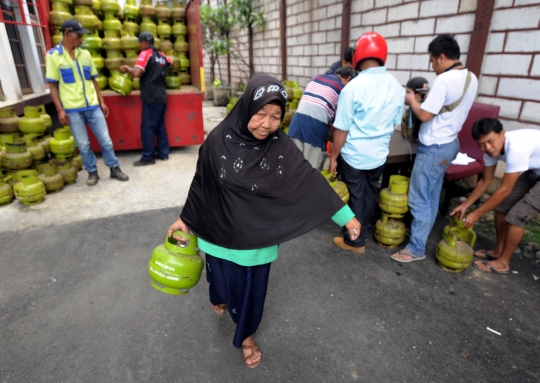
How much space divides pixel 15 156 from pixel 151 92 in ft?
6.72

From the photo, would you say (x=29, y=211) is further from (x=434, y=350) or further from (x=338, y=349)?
(x=434, y=350)

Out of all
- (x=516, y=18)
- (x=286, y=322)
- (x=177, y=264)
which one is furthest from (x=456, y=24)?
(x=177, y=264)

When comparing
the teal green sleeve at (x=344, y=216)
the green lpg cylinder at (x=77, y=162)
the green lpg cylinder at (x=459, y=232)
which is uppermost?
the teal green sleeve at (x=344, y=216)

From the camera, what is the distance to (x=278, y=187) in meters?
1.77

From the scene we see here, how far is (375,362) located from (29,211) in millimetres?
4052

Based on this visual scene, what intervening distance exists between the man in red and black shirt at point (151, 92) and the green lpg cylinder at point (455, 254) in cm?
453

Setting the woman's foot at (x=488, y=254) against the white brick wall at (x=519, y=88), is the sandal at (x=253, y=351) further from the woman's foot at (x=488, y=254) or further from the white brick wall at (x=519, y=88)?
the white brick wall at (x=519, y=88)

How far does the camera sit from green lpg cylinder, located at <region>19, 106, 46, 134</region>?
4.28 meters

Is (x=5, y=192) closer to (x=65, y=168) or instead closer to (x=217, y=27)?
(x=65, y=168)

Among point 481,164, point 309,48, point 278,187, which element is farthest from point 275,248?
point 309,48

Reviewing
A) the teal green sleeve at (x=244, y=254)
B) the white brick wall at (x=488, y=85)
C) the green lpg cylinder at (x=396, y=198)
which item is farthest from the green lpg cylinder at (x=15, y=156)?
the white brick wall at (x=488, y=85)

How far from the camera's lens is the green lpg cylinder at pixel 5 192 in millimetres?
4100

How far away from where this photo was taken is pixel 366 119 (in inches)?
112

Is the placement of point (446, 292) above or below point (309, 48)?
below
